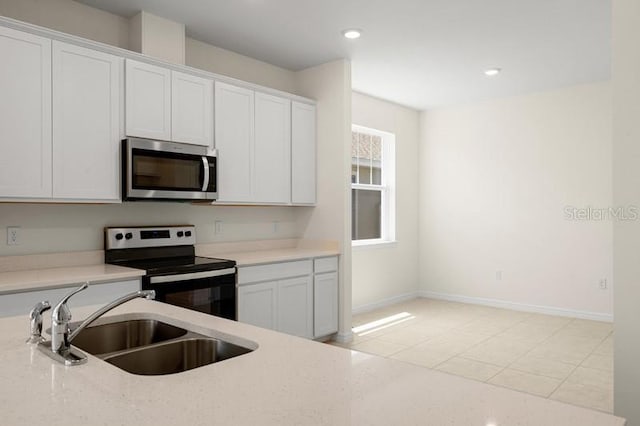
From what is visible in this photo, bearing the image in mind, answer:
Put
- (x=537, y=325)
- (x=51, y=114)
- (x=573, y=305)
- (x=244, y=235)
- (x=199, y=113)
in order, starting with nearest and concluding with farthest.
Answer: (x=51, y=114)
(x=199, y=113)
(x=244, y=235)
(x=537, y=325)
(x=573, y=305)

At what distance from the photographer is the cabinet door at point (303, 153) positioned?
4.44 metres

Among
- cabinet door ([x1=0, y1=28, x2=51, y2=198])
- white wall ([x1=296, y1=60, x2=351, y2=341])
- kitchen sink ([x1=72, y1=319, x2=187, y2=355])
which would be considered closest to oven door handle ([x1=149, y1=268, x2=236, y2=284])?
cabinet door ([x1=0, y1=28, x2=51, y2=198])

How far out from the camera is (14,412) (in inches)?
35.7

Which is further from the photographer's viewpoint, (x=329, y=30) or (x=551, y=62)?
(x=551, y=62)

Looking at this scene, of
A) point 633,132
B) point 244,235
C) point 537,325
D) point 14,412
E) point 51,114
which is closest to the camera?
point 14,412

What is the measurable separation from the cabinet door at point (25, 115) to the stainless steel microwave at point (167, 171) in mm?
483

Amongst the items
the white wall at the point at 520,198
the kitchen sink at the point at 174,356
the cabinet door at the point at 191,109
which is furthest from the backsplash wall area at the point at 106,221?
the white wall at the point at 520,198

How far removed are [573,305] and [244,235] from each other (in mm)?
4026

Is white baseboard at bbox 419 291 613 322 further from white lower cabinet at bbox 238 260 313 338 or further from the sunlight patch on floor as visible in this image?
white lower cabinet at bbox 238 260 313 338

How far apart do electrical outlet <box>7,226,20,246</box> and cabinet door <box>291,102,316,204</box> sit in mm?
2252

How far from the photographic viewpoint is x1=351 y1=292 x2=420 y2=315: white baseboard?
5.75 metres

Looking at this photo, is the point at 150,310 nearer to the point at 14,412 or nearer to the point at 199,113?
the point at 14,412

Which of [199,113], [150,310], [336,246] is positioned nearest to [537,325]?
[336,246]

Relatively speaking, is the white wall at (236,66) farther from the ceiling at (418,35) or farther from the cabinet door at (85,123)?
the cabinet door at (85,123)
